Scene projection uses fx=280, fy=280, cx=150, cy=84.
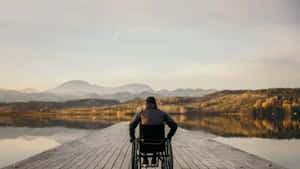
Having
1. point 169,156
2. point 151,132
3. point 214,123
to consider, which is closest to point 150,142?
point 151,132

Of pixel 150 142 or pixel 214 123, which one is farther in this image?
pixel 214 123

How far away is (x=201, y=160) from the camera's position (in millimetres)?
7961

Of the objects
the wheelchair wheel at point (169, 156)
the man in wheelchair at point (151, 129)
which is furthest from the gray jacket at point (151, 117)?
the wheelchair wheel at point (169, 156)

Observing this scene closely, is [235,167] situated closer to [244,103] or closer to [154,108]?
[154,108]

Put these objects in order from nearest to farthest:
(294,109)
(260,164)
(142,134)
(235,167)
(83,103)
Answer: (142,134) < (235,167) < (260,164) < (294,109) < (83,103)

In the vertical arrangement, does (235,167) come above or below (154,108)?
below

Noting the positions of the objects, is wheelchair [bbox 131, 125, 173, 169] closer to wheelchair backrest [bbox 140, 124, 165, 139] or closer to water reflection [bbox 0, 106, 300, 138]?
wheelchair backrest [bbox 140, 124, 165, 139]

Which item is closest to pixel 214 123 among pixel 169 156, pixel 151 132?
pixel 169 156

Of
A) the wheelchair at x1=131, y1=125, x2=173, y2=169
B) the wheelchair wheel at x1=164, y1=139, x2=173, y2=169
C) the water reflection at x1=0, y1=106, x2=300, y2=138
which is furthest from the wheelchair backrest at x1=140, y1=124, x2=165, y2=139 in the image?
the water reflection at x1=0, y1=106, x2=300, y2=138

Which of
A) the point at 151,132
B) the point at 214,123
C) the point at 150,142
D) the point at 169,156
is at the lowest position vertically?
the point at 214,123

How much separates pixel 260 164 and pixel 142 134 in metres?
4.31

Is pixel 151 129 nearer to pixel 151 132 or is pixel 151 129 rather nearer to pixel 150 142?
pixel 151 132

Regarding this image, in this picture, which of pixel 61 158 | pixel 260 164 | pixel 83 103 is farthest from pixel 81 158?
pixel 83 103

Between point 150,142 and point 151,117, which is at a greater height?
point 151,117
